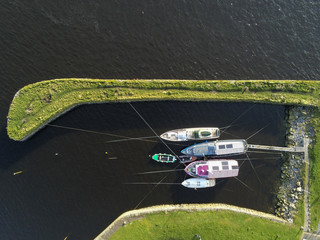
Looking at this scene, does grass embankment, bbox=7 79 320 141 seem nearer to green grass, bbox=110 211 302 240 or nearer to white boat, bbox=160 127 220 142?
white boat, bbox=160 127 220 142

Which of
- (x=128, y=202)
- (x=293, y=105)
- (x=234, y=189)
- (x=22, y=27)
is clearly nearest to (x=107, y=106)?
(x=128, y=202)

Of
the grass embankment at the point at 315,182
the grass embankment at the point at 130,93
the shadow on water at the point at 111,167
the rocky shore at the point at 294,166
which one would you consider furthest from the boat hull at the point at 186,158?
the grass embankment at the point at 315,182

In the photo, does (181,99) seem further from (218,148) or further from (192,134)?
(218,148)

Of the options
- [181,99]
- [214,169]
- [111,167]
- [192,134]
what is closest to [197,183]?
[214,169]

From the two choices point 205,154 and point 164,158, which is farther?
point 205,154

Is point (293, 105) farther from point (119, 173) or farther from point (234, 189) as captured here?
point (119, 173)

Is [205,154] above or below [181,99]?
below
